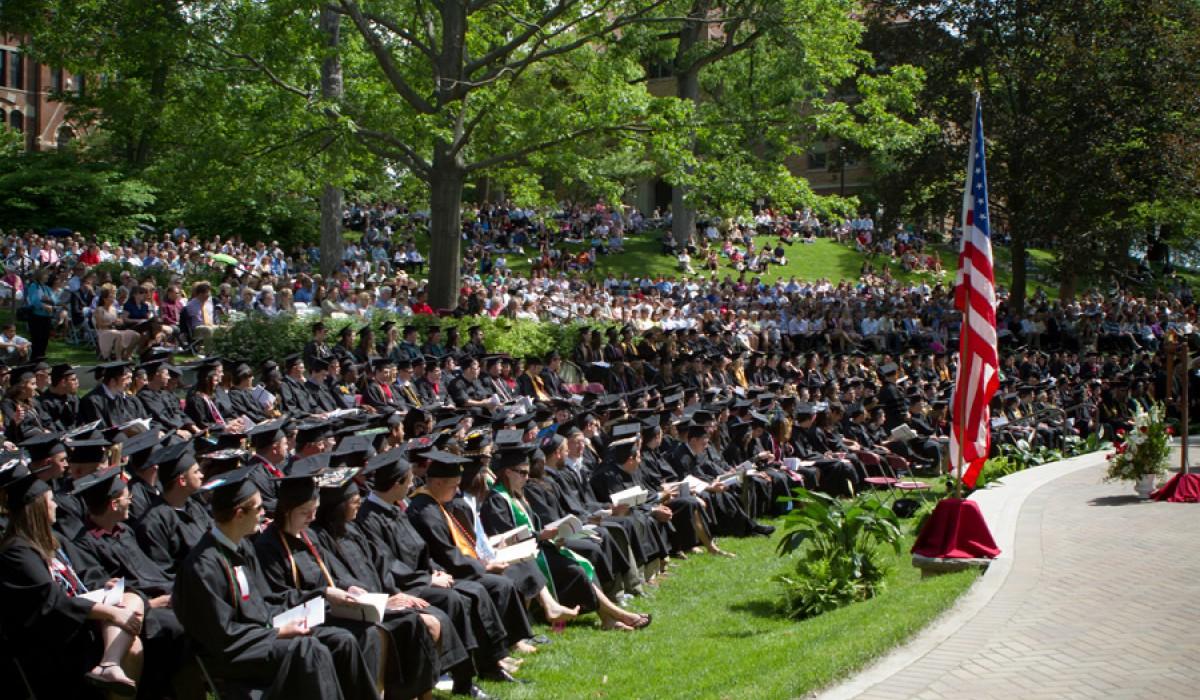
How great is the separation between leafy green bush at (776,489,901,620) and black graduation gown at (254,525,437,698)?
4247 mm

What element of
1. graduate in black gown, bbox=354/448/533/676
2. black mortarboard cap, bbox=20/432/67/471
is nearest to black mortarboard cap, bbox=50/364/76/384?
black mortarboard cap, bbox=20/432/67/471

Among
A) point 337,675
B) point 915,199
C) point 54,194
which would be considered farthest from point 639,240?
point 337,675

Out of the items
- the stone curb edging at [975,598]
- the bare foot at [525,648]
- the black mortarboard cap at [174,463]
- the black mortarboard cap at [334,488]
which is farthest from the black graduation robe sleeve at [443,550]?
the stone curb edging at [975,598]

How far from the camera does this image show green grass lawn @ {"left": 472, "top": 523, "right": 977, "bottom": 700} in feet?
25.5

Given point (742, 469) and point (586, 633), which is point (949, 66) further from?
point (586, 633)

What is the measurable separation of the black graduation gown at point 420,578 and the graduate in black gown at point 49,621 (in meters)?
1.70

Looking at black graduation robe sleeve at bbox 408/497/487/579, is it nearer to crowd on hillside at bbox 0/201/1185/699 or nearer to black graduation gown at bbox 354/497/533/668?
crowd on hillside at bbox 0/201/1185/699

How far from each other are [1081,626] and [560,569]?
13.4ft

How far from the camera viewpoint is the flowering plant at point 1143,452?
1498 cm

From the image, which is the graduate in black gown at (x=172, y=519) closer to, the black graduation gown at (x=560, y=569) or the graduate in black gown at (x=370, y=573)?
the graduate in black gown at (x=370, y=573)

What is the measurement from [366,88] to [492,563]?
18.5m

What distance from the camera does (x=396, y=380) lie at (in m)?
18.0

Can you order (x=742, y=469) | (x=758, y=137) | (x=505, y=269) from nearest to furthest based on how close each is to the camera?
(x=742, y=469)
(x=758, y=137)
(x=505, y=269)

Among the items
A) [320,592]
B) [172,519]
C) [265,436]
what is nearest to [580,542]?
[265,436]
